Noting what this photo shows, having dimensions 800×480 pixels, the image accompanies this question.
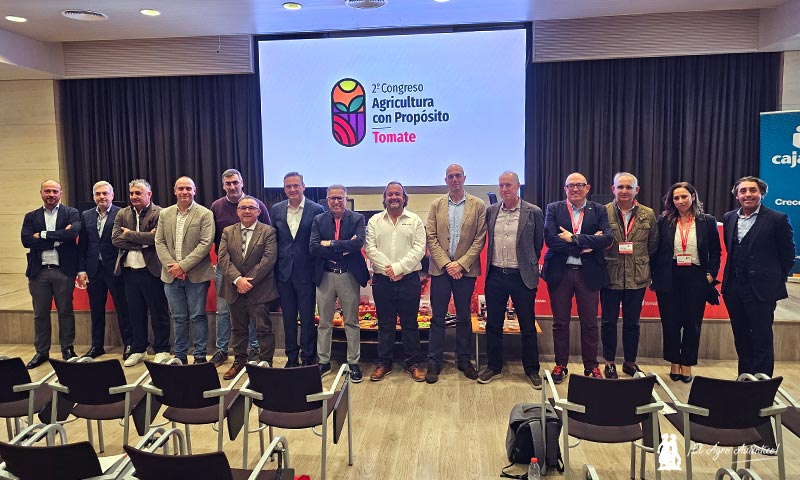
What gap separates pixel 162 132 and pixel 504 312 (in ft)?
20.0

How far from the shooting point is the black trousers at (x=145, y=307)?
4906 mm

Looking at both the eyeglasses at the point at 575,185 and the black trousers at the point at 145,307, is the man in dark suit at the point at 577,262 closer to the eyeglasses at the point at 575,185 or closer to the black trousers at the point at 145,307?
the eyeglasses at the point at 575,185

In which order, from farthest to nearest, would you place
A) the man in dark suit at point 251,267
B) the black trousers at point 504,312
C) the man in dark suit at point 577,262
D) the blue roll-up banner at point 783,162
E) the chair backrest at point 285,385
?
the blue roll-up banner at point 783,162 < the man in dark suit at point 251,267 < the black trousers at point 504,312 < the man in dark suit at point 577,262 < the chair backrest at point 285,385

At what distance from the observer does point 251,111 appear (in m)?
7.90

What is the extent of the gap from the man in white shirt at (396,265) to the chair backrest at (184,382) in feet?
5.97

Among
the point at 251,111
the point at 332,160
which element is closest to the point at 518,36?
the point at 332,160

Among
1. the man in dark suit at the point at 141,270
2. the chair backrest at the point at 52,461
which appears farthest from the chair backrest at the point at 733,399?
the man in dark suit at the point at 141,270

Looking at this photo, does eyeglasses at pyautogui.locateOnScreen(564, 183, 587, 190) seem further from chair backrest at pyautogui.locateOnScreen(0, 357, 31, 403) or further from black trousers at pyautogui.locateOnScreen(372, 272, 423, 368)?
chair backrest at pyautogui.locateOnScreen(0, 357, 31, 403)

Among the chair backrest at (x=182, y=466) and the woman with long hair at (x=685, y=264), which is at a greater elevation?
the woman with long hair at (x=685, y=264)

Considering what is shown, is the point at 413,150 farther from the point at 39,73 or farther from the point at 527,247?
the point at 39,73

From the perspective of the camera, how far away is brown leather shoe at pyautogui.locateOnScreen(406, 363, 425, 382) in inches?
176

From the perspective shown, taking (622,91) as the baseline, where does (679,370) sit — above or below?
below

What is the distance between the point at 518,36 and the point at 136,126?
5.65 meters

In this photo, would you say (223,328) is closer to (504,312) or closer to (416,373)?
(416,373)
